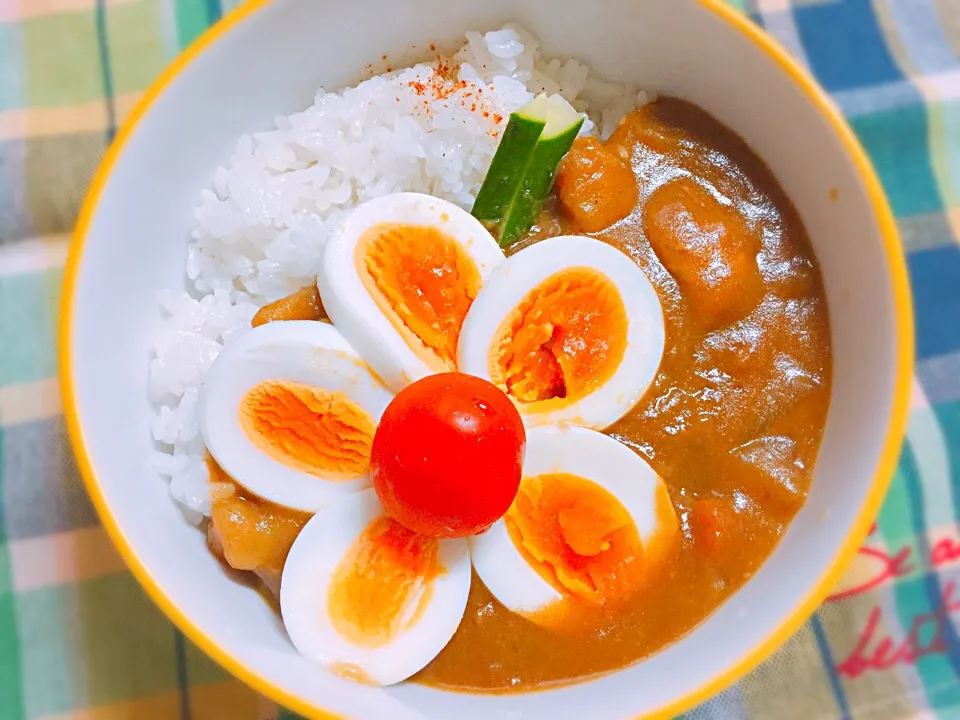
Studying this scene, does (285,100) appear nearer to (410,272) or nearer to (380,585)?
(410,272)

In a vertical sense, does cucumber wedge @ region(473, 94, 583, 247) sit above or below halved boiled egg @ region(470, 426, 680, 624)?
above

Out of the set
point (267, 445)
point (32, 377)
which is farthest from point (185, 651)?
point (32, 377)

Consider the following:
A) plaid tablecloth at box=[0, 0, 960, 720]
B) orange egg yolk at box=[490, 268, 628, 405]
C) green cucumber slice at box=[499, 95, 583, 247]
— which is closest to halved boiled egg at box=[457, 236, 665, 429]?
orange egg yolk at box=[490, 268, 628, 405]

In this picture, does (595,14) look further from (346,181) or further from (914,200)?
(914,200)

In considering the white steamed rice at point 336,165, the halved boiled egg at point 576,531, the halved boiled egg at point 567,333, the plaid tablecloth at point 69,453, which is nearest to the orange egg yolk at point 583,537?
the halved boiled egg at point 576,531

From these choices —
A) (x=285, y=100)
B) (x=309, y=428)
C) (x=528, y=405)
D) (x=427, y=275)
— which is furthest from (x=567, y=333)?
(x=285, y=100)

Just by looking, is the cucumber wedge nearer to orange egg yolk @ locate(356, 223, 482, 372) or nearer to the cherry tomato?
orange egg yolk @ locate(356, 223, 482, 372)
